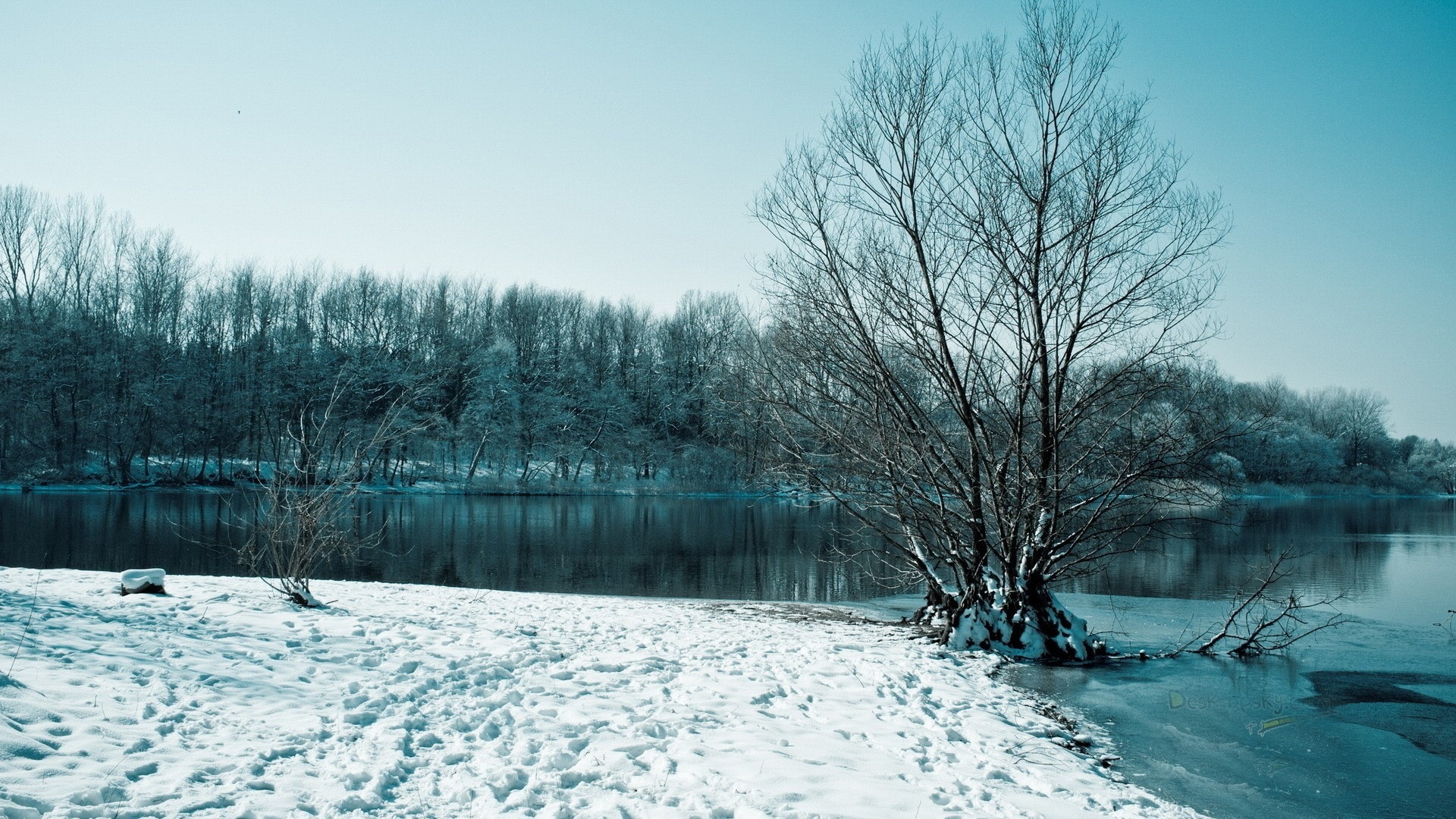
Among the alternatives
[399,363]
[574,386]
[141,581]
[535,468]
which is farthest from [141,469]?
[141,581]

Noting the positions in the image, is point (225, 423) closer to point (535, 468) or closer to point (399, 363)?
point (399, 363)

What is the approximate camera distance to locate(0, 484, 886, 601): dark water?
1716cm

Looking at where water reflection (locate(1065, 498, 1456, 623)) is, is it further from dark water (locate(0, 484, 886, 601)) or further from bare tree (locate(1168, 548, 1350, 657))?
dark water (locate(0, 484, 886, 601))

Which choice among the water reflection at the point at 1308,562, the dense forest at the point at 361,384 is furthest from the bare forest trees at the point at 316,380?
the water reflection at the point at 1308,562

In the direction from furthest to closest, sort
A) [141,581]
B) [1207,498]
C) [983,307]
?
[983,307] → [1207,498] → [141,581]

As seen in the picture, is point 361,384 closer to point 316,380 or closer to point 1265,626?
point 316,380

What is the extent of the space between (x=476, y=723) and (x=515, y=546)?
18.2m

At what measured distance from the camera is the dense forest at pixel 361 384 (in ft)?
140

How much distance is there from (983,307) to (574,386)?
158ft

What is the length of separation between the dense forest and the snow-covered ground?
30508 mm

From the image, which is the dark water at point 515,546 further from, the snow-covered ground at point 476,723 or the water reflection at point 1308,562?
the water reflection at point 1308,562

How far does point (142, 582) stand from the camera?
873 cm

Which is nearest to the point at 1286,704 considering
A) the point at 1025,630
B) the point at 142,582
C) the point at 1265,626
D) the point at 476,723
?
the point at 1265,626

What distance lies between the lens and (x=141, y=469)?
1715 inches
